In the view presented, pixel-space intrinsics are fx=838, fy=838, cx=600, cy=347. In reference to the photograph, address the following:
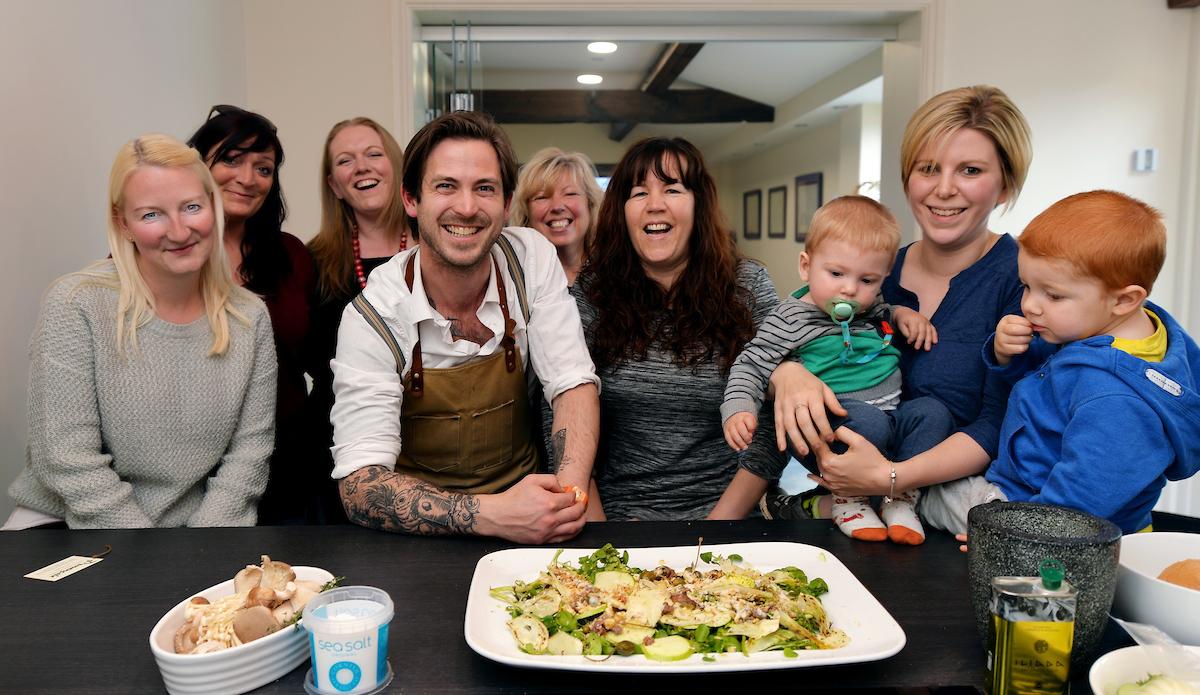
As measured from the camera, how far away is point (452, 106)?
4516mm

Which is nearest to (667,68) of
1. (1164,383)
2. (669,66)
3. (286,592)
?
(669,66)

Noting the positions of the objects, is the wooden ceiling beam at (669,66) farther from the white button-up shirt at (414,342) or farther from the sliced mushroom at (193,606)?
the sliced mushroom at (193,606)

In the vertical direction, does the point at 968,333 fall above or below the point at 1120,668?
above

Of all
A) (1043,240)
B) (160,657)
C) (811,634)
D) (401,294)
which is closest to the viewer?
(160,657)

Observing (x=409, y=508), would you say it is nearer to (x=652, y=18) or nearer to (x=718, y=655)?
(x=718, y=655)

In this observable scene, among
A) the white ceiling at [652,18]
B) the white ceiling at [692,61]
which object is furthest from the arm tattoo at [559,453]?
the white ceiling at [652,18]

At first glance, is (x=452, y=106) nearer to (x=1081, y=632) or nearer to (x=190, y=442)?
(x=190, y=442)

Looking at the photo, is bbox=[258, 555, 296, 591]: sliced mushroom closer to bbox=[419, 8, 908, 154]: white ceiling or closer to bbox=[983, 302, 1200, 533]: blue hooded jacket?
bbox=[983, 302, 1200, 533]: blue hooded jacket

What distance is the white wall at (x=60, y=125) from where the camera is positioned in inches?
89.0

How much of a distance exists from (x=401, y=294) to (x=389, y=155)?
3.27ft

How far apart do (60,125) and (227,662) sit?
214 cm

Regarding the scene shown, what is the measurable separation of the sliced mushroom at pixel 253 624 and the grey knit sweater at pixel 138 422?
2.94ft

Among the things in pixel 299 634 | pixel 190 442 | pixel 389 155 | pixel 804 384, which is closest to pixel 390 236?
pixel 389 155

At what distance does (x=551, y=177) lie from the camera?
291 cm
